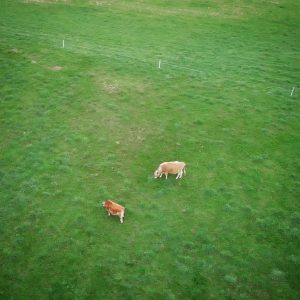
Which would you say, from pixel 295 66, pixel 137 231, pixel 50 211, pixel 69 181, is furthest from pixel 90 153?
pixel 295 66

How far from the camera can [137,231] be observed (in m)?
17.2

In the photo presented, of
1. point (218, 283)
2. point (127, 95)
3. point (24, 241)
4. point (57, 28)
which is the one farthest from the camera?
point (57, 28)

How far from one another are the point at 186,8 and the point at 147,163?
38076mm

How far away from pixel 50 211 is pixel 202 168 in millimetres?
9727

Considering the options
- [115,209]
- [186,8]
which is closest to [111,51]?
[186,8]

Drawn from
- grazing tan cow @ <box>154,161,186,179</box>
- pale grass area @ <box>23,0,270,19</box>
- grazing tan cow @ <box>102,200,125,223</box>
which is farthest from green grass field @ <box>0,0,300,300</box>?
pale grass area @ <box>23,0,270,19</box>

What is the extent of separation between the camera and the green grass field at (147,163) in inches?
606

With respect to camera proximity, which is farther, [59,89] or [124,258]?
[59,89]

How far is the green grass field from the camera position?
15383 millimetres

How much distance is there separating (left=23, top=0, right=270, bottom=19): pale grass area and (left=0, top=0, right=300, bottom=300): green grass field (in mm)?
9712

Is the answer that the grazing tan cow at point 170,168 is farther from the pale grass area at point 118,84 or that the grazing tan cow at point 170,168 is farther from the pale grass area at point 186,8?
the pale grass area at point 186,8

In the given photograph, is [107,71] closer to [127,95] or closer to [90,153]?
[127,95]

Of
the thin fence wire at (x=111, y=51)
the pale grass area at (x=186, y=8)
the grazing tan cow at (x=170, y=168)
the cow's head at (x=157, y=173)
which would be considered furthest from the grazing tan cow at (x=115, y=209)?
the pale grass area at (x=186, y=8)

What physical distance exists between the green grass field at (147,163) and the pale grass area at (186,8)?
9.71 m
